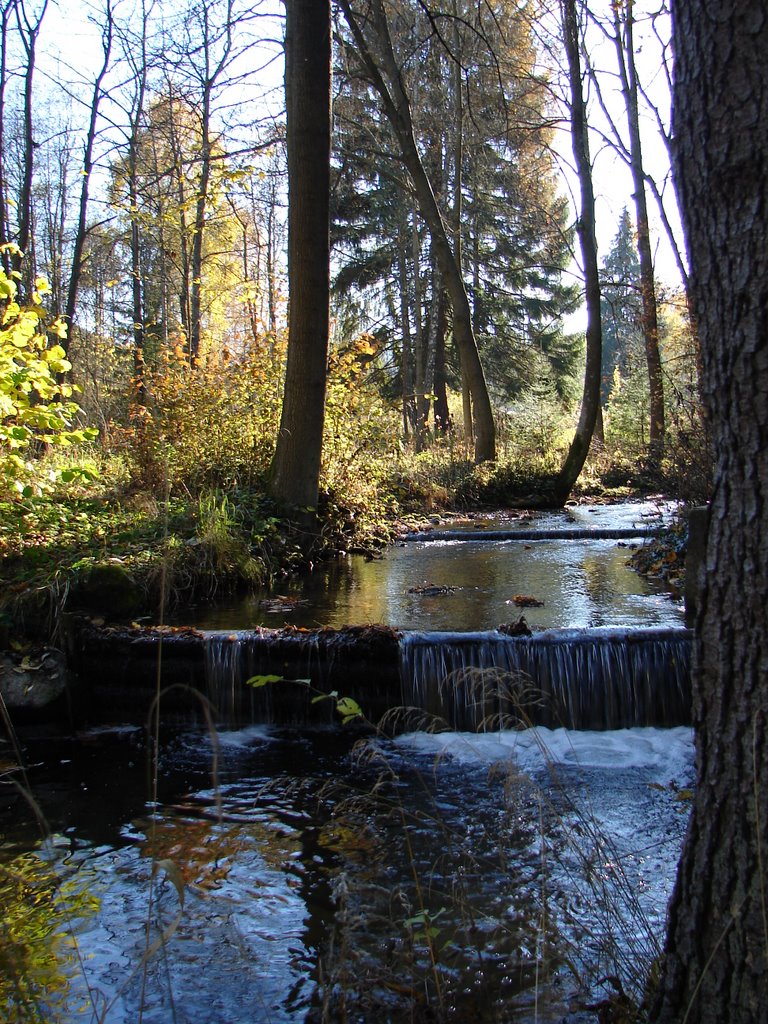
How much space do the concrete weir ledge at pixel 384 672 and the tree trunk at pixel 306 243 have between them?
156 inches

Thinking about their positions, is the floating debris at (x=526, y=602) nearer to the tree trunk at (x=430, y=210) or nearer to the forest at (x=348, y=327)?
the forest at (x=348, y=327)

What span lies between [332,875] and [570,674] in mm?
2666

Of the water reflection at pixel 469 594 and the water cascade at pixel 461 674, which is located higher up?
the water reflection at pixel 469 594

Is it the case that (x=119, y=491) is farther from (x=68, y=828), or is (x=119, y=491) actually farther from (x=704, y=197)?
(x=704, y=197)

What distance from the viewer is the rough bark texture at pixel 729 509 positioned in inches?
68.6

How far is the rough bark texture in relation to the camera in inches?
68.6

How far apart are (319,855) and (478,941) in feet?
3.23

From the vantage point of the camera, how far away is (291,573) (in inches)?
375

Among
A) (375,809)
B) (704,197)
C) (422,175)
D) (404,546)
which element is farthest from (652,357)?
(704,197)

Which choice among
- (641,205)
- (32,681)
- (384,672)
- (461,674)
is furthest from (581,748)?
(641,205)

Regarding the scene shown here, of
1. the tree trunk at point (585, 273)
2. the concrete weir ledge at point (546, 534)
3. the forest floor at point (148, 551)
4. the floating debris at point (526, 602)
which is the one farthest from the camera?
the tree trunk at point (585, 273)

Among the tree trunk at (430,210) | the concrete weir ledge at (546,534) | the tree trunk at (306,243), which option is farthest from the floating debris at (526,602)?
Answer: the tree trunk at (430,210)

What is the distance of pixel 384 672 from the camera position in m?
5.82

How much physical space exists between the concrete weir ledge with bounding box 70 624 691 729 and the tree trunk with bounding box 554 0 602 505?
34.5 ft
